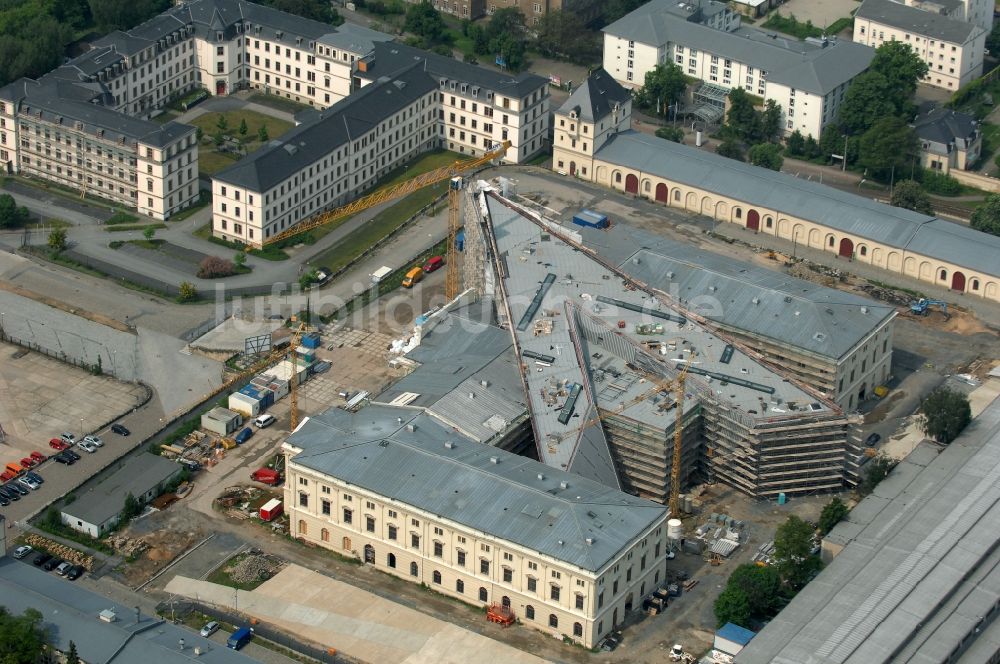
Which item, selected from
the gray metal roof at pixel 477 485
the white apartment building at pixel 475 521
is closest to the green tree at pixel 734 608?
the white apartment building at pixel 475 521

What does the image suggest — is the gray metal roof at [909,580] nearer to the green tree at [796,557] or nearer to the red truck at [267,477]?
the green tree at [796,557]

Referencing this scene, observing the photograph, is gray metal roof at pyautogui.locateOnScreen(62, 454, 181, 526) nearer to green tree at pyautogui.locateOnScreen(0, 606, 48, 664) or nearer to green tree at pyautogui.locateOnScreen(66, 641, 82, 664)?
green tree at pyautogui.locateOnScreen(0, 606, 48, 664)

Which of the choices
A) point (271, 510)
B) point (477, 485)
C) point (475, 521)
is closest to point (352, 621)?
point (475, 521)

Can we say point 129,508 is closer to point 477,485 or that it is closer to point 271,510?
point 271,510

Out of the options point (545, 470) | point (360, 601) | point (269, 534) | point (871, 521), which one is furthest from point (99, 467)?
point (871, 521)

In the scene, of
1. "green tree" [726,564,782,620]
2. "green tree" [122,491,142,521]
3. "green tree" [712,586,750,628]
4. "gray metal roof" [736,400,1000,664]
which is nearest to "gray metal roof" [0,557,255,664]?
"green tree" [122,491,142,521]

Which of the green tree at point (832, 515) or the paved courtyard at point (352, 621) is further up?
the green tree at point (832, 515)
